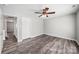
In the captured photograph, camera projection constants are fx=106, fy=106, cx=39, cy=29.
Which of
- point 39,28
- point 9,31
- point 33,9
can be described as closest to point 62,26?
point 39,28

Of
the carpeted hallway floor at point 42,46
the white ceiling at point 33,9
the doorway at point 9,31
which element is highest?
the white ceiling at point 33,9

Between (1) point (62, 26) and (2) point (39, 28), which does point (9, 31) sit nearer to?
(2) point (39, 28)

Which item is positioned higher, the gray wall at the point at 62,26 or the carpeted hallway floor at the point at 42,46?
the gray wall at the point at 62,26

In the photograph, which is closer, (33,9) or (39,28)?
(33,9)

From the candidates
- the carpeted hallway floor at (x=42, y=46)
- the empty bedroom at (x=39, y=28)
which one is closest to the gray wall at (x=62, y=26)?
the empty bedroom at (x=39, y=28)

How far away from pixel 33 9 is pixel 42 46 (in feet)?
2.54

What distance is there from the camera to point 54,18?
2201mm

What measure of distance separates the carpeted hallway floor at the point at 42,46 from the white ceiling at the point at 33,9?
520 millimetres

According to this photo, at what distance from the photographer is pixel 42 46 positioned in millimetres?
2176

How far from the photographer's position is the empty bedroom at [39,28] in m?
2.11

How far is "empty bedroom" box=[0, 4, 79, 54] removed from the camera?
2.11m

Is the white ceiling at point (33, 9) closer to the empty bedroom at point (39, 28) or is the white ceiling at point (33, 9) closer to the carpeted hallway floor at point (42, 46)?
the empty bedroom at point (39, 28)
